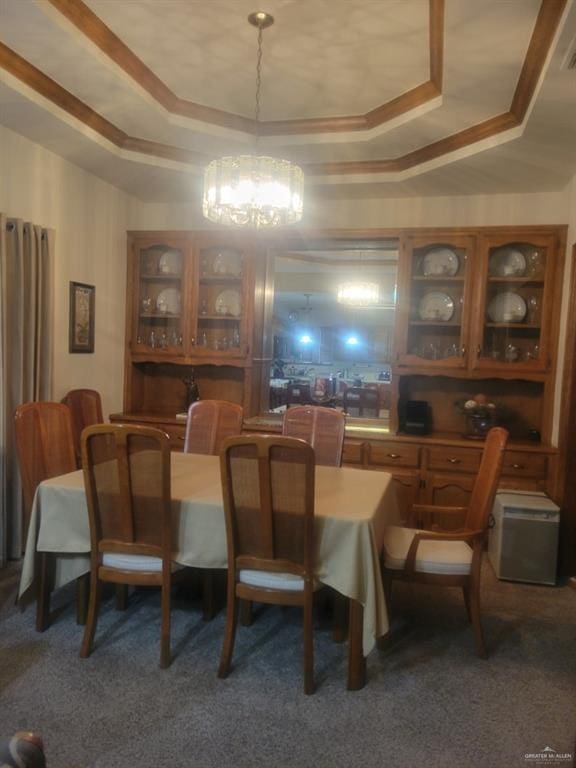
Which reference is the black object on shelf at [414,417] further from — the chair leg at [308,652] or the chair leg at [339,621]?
the chair leg at [308,652]

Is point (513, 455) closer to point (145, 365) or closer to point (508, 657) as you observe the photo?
point (508, 657)

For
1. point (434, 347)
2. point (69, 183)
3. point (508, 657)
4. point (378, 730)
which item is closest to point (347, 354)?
point (434, 347)

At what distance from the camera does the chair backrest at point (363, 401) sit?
4.99m

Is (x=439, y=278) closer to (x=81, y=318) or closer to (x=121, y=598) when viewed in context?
(x=81, y=318)

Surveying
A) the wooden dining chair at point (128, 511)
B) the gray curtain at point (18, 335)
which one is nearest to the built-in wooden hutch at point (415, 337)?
the gray curtain at point (18, 335)

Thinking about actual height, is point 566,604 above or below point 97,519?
below

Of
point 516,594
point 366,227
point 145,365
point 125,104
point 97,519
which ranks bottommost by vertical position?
point 516,594

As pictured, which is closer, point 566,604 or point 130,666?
point 130,666

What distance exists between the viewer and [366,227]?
428 cm

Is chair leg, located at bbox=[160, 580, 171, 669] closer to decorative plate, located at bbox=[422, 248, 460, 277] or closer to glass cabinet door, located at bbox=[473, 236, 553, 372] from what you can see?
glass cabinet door, located at bbox=[473, 236, 553, 372]

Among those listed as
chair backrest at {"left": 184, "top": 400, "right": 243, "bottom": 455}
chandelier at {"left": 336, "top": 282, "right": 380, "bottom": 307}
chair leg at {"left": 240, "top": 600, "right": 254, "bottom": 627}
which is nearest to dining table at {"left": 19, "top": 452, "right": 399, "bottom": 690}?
chair leg at {"left": 240, "top": 600, "right": 254, "bottom": 627}

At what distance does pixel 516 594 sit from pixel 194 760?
2.17 m

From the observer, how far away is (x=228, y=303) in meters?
4.59

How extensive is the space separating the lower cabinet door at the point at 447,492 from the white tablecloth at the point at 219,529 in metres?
1.16
